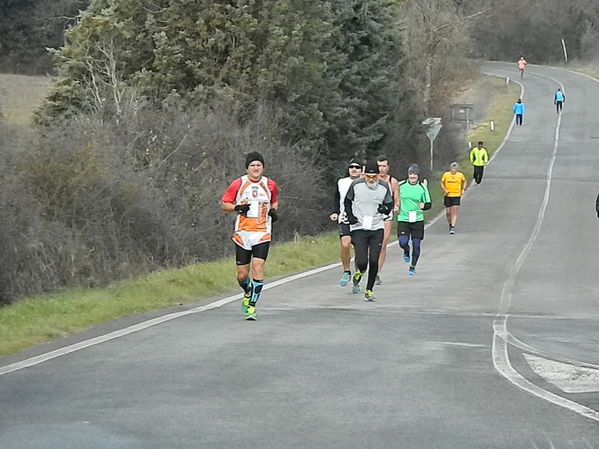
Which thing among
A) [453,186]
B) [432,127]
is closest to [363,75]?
[432,127]

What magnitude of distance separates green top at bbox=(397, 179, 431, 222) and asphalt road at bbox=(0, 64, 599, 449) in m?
1.87

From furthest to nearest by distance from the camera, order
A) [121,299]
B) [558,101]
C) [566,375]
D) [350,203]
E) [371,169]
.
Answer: [558,101], [350,203], [371,169], [121,299], [566,375]

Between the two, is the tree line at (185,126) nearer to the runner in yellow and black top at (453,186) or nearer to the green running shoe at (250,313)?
the runner in yellow and black top at (453,186)

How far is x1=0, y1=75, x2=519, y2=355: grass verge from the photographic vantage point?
11391 millimetres

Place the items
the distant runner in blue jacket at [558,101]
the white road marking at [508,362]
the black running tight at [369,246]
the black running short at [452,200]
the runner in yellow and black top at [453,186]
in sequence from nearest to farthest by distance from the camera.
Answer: the white road marking at [508,362], the black running tight at [369,246], the runner in yellow and black top at [453,186], the black running short at [452,200], the distant runner in blue jacket at [558,101]

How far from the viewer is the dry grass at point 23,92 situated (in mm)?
38412

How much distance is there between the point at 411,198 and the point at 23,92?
2949cm

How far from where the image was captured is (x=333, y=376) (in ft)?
28.9

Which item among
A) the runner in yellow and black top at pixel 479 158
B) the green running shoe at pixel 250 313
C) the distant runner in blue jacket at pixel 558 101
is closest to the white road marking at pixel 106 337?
the green running shoe at pixel 250 313

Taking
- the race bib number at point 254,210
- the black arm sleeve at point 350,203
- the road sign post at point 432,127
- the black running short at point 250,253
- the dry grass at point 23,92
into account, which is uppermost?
the dry grass at point 23,92

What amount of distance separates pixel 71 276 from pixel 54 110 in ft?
42.3

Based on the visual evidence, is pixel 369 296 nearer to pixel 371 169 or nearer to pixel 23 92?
pixel 371 169

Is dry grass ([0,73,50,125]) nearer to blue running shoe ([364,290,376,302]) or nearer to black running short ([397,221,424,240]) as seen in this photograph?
black running short ([397,221,424,240])

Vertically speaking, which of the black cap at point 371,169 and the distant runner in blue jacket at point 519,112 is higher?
the distant runner in blue jacket at point 519,112
